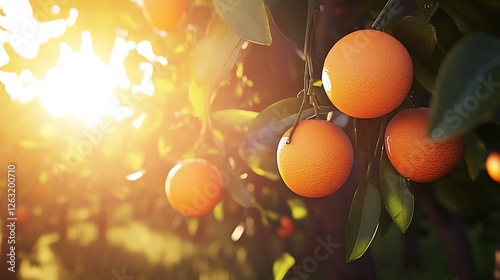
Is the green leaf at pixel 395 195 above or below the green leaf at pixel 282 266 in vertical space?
above

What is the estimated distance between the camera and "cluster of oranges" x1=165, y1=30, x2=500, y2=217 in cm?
80

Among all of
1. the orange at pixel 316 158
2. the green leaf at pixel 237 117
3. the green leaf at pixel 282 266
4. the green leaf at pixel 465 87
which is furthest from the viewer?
the green leaf at pixel 282 266

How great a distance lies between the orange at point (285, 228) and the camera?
93.0 inches

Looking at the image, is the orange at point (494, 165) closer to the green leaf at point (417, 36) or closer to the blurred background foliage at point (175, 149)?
the blurred background foliage at point (175, 149)

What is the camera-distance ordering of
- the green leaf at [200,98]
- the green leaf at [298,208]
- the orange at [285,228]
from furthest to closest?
the orange at [285,228] < the green leaf at [298,208] < the green leaf at [200,98]

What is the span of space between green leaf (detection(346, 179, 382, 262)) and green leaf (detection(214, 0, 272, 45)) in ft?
1.16

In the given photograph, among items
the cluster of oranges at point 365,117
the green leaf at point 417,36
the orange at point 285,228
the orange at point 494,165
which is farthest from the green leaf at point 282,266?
the green leaf at point 417,36

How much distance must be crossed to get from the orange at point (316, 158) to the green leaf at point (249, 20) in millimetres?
186

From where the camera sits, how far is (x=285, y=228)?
7.84 feet

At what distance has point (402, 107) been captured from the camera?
0.98 metres

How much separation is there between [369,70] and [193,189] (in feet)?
2.34

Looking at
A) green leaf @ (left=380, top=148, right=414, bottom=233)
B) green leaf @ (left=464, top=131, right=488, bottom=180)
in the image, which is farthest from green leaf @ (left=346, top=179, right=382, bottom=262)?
green leaf @ (left=464, top=131, right=488, bottom=180)

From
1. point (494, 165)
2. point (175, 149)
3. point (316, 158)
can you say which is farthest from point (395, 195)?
point (175, 149)

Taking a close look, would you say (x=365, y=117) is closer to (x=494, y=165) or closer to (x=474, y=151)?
(x=474, y=151)
